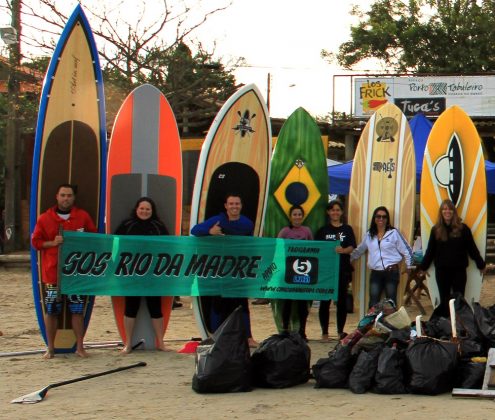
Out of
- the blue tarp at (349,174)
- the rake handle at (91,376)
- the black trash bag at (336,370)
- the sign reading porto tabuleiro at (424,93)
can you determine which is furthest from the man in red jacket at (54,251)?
the sign reading porto tabuleiro at (424,93)

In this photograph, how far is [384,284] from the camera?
24.0ft

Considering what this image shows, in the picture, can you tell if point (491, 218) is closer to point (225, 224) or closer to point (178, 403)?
point (225, 224)

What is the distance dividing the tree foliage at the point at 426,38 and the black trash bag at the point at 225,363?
2108 cm

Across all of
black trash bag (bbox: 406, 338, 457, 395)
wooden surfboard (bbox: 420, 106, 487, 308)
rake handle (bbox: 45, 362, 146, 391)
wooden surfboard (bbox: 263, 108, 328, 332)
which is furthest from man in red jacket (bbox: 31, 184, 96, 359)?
wooden surfboard (bbox: 420, 106, 487, 308)

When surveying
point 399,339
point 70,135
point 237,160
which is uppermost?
point 70,135

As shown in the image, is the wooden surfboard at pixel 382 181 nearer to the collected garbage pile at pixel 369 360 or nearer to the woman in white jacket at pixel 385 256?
the woman in white jacket at pixel 385 256

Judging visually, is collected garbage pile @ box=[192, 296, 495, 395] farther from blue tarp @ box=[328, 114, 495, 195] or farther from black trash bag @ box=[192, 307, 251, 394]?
blue tarp @ box=[328, 114, 495, 195]

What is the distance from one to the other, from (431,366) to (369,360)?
391 millimetres

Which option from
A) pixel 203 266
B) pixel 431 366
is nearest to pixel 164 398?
pixel 431 366

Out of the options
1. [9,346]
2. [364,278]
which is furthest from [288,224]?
[9,346]

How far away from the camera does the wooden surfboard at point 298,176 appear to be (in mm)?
8008

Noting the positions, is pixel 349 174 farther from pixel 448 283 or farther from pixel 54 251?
pixel 54 251

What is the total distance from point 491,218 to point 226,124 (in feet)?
50.1

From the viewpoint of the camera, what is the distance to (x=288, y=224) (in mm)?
7934
